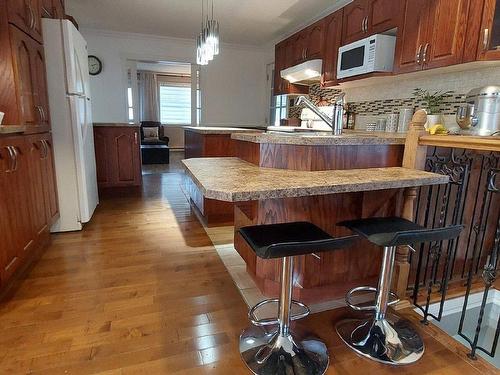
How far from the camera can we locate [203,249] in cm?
250

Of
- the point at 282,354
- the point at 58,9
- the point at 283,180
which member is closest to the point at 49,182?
the point at 58,9

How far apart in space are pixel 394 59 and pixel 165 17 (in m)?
3.36

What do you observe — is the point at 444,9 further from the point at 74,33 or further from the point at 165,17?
the point at 165,17

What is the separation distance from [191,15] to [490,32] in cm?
366

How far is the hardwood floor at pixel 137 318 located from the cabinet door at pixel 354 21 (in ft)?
8.27

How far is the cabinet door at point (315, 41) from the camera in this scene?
11.8 feet

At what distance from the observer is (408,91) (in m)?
2.80

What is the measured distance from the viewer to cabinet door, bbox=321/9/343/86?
10.8 feet

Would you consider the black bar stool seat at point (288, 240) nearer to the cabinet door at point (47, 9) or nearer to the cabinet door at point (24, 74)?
the cabinet door at point (24, 74)

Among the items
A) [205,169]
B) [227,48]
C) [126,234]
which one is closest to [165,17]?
[227,48]

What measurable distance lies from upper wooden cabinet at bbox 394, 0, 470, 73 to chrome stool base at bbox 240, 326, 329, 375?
206cm

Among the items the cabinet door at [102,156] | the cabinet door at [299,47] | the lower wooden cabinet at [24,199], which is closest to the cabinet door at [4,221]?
the lower wooden cabinet at [24,199]

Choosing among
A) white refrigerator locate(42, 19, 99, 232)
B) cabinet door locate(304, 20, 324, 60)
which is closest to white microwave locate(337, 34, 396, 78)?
cabinet door locate(304, 20, 324, 60)

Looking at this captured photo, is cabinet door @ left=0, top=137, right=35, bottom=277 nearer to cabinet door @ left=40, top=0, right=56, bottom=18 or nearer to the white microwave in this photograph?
cabinet door @ left=40, top=0, right=56, bottom=18
